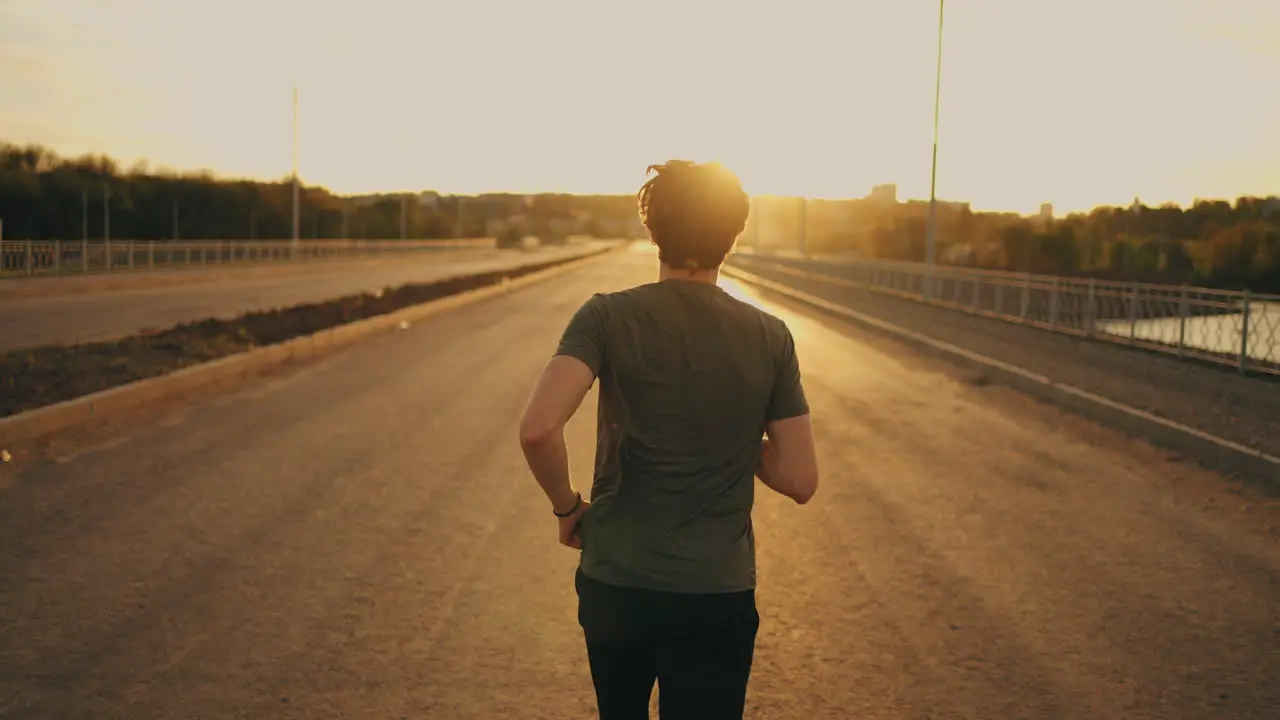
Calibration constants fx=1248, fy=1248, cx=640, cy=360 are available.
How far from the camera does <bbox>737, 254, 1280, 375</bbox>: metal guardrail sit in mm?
17734

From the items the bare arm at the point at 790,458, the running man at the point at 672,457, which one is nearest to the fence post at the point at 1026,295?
the bare arm at the point at 790,458

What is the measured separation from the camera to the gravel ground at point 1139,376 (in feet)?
41.4

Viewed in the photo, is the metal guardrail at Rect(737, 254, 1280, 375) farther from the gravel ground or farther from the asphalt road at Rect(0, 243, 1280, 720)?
the asphalt road at Rect(0, 243, 1280, 720)

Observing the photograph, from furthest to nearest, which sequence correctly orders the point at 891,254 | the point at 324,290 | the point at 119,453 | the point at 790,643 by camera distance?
the point at 891,254, the point at 324,290, the point at 119,453, the point at 790,643

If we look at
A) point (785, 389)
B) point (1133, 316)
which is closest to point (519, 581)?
point (785, 389)

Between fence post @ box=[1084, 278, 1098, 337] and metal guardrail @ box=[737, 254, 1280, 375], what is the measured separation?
2cm

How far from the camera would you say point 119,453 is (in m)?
9.55

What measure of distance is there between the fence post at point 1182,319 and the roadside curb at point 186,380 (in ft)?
43.5

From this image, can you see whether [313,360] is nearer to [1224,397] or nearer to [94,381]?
[94,381]

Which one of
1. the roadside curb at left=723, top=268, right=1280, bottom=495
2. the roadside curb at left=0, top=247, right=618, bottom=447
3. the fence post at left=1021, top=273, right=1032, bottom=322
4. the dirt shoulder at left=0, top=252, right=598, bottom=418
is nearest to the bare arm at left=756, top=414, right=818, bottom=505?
the roadside curb at left=723, top=268, right=1280, bottom=495

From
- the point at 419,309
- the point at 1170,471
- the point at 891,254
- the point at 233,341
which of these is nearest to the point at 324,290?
the point at 419,309

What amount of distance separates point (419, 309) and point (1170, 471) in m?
20.0

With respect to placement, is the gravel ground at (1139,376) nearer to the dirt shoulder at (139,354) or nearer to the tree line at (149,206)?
the dirt shoulder at (139,354)

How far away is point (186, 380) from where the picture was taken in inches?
Result: 538
